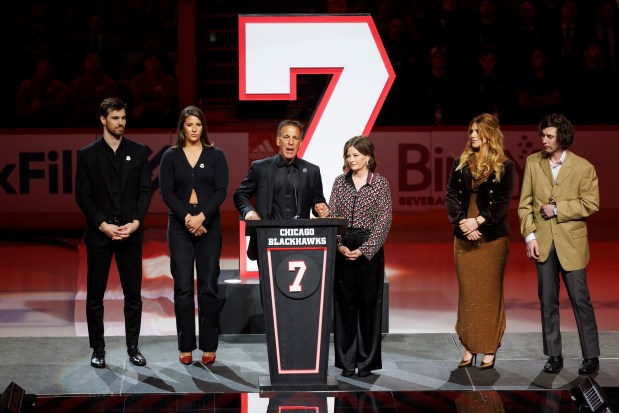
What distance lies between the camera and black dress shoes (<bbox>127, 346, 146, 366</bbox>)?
7811 mm

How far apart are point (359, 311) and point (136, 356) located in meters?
1.62

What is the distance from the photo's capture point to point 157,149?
13969 millimetres

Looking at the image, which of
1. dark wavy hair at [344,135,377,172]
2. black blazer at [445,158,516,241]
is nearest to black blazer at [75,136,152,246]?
dark wavy hair at [344,135,377,172]

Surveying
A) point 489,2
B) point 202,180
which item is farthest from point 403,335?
point 489,2

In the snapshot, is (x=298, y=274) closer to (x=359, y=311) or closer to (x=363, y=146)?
(x=359, y=311)

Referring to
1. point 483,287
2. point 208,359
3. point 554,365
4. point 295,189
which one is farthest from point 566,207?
point 208,359

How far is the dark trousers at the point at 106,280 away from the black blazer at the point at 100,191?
7cm

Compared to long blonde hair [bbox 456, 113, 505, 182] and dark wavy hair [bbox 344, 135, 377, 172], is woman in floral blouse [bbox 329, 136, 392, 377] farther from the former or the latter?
long blonde hair [bbox 456, 113, 505, 182]

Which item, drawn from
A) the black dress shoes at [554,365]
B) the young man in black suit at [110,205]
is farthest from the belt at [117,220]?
the black dress shoes at [554,365]

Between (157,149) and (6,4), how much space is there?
14.3ft

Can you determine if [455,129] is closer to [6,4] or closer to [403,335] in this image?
[403,335]

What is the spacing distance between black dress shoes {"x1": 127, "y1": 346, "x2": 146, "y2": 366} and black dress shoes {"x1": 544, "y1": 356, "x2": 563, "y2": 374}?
9.21 ft

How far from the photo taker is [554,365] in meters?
7.64

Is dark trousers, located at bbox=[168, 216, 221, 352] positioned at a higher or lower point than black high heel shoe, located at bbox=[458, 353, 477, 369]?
higher
